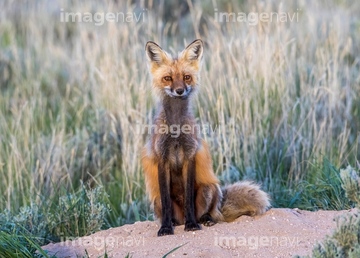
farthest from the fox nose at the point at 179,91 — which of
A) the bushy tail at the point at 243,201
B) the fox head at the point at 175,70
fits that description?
the bushy tail at the point at 243,201

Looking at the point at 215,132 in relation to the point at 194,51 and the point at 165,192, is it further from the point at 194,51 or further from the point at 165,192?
the point at 165,192

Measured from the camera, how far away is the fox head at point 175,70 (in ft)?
18.7

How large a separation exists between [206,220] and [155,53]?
1586mm

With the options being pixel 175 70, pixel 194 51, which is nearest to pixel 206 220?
pixel 175 70

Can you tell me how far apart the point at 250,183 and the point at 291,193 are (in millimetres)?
737

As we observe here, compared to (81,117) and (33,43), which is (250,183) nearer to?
(81,117)

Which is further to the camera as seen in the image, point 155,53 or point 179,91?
point 155,53

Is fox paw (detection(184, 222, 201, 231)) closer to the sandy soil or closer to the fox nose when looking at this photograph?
the sandy soil

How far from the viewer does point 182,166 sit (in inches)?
228

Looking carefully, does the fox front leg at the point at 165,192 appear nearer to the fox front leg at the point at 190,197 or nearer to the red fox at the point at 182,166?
the red fox at the point at 182,166

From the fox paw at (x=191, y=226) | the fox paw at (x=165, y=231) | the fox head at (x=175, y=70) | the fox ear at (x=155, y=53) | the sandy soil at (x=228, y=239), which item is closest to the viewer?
the sandy soil at (x=228, y=239)

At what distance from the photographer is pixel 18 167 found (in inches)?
293

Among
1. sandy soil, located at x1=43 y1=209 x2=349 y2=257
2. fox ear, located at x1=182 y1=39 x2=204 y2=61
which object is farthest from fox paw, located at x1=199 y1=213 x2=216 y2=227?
fox ear, located at x1=182 y1=39 x2=204 y2=61

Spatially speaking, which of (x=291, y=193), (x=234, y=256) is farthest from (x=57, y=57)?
(x=234, y=256)
